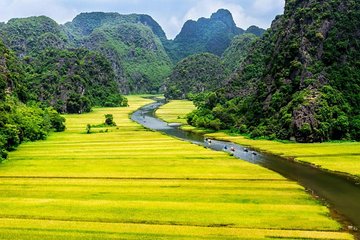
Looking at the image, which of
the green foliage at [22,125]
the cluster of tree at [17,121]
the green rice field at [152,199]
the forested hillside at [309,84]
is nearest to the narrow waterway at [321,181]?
the green rice field at [152,199]

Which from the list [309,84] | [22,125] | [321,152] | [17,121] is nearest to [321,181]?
[321,152]

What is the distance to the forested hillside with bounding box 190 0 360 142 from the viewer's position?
9412 cm

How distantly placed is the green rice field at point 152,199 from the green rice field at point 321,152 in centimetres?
1064

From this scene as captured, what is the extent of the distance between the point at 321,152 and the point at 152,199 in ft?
136

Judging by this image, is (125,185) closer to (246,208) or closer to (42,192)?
(42,192)

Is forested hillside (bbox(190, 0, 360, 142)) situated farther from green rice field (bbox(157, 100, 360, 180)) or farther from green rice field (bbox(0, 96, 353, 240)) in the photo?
green rice field (bbox(0, 96, 353, 240))

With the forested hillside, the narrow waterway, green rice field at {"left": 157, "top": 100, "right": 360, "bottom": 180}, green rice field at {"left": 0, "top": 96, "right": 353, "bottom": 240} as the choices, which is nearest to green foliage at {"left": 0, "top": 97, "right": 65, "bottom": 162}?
green rice field at {"left": 0, "top": 96, "right": 353, "bottom": 240}

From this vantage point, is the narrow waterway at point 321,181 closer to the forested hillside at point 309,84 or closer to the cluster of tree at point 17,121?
the forested hillside at point 309,84

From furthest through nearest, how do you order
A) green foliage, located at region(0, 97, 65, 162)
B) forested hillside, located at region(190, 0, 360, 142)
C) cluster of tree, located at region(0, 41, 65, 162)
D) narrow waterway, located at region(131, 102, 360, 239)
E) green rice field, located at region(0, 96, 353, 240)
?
forested hillside, located at region(190, 0, 360, 142), cluster of tree, located at region(0, 41, 65, 162), green foliage, located at region(0, 97, 65, 162), narrow waterway, located at region(131, 102, 360, 239), green rice field, located at region(0, 96, 353, 240)

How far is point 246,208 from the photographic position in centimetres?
4112

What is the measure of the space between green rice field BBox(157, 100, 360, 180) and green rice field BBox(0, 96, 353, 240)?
10639 mm

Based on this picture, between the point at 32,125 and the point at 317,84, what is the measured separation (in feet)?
219

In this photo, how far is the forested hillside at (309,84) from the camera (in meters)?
94.1

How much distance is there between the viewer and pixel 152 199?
1768 inches
